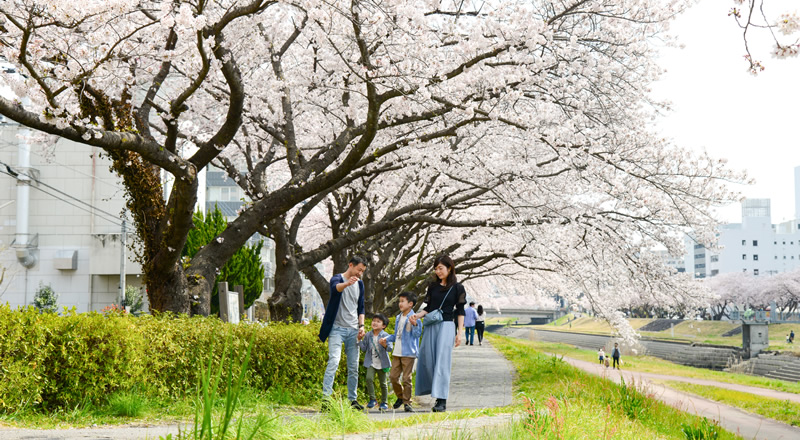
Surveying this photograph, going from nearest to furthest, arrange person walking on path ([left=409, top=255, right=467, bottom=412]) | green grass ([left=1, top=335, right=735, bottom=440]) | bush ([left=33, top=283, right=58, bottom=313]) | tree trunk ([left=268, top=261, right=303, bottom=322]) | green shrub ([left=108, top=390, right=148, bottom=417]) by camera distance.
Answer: green grass ([left=1, top=335, right=735, bottom=440]), green shrub ([left=108, top=390, right=148, bottom=417]), person walking on path ([left=409, top=255, right=467, bottom=412]), tree trunk ([left=268, top=261, right=303, bottom=322]), bush ([left=33, top=283, right=58, bottom=313])

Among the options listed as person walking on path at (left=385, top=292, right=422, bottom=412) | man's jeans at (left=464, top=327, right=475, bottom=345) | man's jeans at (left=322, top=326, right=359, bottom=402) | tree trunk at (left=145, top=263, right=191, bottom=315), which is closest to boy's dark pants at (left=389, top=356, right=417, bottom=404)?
person walking on path at (left=385, top=292, right=422, bottom=412)

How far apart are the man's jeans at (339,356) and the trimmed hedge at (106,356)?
1.06 m

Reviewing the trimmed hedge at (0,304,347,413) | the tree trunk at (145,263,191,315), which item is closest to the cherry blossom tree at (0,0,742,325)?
the tree trunk at (145,263,191,315)

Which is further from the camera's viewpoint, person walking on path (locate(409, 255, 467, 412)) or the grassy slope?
the grassy slope

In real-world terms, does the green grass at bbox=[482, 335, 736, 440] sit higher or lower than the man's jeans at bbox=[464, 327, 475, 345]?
higher

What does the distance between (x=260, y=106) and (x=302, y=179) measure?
13.9 feet

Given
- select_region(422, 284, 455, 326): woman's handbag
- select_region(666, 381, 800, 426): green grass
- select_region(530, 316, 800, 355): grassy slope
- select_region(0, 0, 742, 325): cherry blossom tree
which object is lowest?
select_region(530, 316, 800, 355): grassy slope

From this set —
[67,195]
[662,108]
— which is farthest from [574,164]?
[67,195]

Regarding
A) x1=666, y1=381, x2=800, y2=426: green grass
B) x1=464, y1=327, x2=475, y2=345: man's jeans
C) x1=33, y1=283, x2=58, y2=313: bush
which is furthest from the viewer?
x1=33, y1=283, x2=58, y2=313: bush

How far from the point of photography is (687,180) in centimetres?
1137

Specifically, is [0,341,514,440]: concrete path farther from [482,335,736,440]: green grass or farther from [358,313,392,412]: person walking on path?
[482,335,736,440]: green grass

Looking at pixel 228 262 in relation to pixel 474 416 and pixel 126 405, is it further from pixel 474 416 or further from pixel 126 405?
pixel 474 416

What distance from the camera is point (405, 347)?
8.07 m

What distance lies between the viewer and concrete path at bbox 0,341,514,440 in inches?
204
